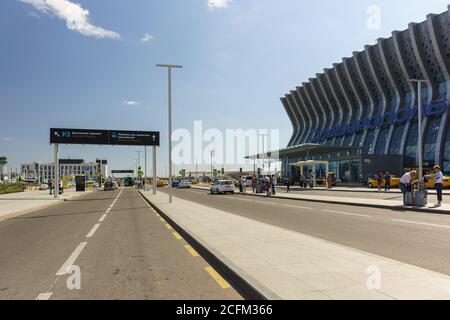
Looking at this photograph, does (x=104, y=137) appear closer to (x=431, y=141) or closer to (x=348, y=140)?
(x=431, y=141)

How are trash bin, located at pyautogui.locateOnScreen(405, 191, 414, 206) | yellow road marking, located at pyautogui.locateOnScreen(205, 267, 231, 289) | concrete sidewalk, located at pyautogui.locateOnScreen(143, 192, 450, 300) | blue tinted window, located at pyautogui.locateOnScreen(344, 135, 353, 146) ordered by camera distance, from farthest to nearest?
blue tinted window, located at pyautogui.locateOnScreen(344, 135, 353, 146), trash bin, located at pyautogui.locateOnScreen(405, 191, 414, 206), yellow road marking, located at pyautogui.locateOnScreen(205, 267, 231, 289), concrete sidewalk, located at pyautogui.locateOnScreen(143, 192, 450, 300)

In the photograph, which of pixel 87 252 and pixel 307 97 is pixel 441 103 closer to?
pixel 307 97

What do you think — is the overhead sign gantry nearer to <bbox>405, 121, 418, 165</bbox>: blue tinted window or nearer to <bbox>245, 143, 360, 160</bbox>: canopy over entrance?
<bbox>245, 143, 360, 160</bbox>: canopy over entrance

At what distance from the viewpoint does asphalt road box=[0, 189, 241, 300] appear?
18.1ft

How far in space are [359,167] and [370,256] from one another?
46.2m

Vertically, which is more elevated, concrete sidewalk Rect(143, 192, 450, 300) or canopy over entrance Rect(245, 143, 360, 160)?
canopy over entrance Rect(245, 143, 360, 160)

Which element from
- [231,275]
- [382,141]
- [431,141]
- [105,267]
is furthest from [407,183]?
[382,141]

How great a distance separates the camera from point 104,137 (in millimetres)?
39688

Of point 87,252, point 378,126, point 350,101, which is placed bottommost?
point 87,252

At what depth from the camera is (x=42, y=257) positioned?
27.1ft

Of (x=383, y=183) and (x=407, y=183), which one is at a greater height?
(x=407, y=183)

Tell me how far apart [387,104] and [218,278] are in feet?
212

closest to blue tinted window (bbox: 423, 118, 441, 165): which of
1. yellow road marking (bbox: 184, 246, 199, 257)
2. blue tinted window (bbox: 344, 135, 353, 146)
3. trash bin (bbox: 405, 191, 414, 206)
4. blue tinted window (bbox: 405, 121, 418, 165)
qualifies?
Result: blue tinted window (bbox: 405, 121, 418, 165)
